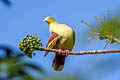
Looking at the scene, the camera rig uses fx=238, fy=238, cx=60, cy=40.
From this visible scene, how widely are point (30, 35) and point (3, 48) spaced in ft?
5.25

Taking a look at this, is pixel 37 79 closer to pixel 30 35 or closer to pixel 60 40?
pixel 30 35

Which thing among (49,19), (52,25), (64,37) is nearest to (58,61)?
(64,37)

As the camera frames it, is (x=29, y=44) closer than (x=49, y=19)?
Yes

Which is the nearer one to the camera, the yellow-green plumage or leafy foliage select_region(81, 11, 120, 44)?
leafy foliage select_region(81, 11, 120, 44)

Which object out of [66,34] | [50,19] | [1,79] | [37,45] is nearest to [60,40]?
[66,34]

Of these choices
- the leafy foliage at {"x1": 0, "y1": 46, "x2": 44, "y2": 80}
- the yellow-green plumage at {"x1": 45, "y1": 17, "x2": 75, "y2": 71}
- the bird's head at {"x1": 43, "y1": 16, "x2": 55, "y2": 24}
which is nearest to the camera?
the leafy foliage at {"x1": 0, "y1": 46, "x2": 44, "y2": 80}

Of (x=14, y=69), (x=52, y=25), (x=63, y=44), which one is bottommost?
(x=63, y=44)

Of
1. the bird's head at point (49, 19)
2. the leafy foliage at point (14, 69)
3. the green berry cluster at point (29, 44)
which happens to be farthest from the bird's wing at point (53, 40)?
the leafy foliage at point (14, 69)

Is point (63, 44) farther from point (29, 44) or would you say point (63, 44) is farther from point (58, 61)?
point (29, 44)

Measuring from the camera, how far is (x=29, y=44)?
2.75 m

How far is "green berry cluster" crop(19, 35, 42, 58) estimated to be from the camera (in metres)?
2.74

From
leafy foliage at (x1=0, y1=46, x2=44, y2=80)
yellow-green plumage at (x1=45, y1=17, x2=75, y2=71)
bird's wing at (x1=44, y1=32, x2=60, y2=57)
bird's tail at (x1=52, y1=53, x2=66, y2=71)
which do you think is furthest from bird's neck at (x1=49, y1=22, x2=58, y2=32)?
leafy foliage at (x1=0, y1=46, x2=44, y2=80)

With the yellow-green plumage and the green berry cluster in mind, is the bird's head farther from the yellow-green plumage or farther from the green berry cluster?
the green berry cluster

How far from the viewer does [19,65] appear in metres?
0.99
